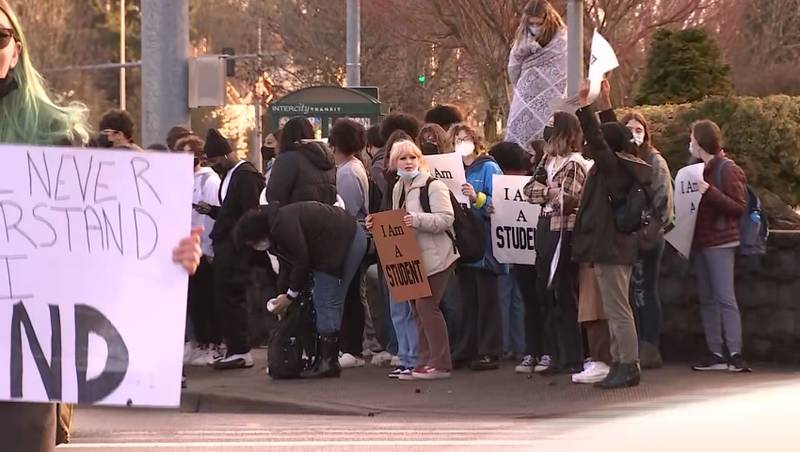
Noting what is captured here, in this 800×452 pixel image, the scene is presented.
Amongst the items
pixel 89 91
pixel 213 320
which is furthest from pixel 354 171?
pixel 89 91

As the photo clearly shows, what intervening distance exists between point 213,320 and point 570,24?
3717mm

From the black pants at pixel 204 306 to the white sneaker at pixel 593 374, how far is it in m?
3.13

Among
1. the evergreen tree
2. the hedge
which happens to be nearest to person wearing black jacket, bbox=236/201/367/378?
the hedge

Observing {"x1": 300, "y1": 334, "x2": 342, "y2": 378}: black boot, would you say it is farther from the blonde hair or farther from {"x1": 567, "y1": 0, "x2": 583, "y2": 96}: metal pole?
{"x1": 567, "y1": 0, "x2": 583, "y2": 96}: metal pole

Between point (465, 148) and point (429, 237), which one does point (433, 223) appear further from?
point (465, 148)

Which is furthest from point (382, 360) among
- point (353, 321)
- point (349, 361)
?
point (353, 321)

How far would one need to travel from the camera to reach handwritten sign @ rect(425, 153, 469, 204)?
1071 cm

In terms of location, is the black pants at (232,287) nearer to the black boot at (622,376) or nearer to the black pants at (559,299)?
the black pants at (559,299)

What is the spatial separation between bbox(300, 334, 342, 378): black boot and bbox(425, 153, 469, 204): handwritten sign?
1380 millimetres

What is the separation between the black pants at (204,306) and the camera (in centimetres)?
1191

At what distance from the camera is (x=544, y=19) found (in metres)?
12.4

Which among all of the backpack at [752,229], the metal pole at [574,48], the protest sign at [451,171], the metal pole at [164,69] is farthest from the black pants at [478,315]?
the metal pole at [164,69]

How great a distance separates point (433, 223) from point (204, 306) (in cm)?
254

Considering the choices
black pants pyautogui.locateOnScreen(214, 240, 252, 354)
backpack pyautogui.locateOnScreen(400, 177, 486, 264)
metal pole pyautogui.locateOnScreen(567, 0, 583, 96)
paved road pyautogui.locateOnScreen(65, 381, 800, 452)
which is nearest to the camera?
paved road pyautogui.locateOnScreen(65, 381, 800, 452)
